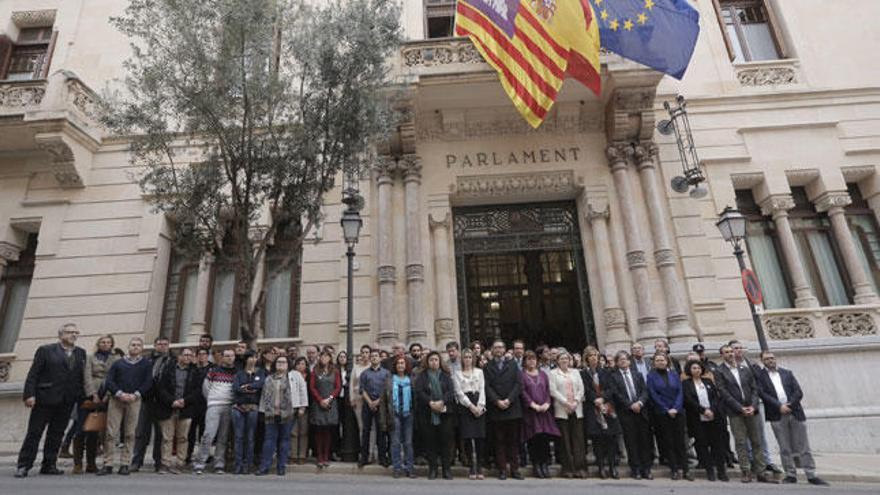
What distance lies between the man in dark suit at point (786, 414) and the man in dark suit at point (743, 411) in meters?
0.20

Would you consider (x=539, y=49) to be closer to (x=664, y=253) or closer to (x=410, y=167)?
(x=410, y=167)

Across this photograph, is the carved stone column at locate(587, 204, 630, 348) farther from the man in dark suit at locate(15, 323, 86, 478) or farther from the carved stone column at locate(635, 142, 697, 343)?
the man in dark suit at locate(15, 323, 86, 478)

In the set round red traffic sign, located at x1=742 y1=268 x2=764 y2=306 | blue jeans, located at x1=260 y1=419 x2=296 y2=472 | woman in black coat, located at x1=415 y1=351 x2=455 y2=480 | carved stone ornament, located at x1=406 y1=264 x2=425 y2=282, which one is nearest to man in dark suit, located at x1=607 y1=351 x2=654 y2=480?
woman in black coat, located at x1=415 y1=351 x2=455 y2=480

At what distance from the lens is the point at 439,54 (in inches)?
456

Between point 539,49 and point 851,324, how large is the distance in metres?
8.85

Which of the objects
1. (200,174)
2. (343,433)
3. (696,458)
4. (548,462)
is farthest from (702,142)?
(200,174)

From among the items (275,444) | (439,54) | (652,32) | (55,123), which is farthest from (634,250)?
(55,123)

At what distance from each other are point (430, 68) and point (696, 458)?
926 centimetres

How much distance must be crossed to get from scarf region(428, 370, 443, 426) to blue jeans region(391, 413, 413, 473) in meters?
0.36

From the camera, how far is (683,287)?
1120 cm

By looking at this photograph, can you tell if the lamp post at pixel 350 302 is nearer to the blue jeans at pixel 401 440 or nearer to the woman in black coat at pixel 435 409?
the blue jeans at pixel 401 440

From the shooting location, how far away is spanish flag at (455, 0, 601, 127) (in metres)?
9.75

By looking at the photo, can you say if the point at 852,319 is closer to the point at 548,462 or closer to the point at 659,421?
the point at 659,421

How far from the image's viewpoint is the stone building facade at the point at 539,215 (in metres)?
11.1
